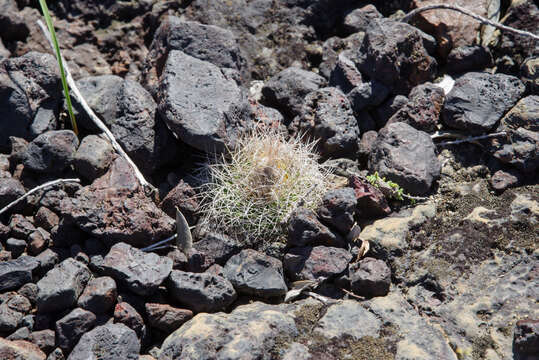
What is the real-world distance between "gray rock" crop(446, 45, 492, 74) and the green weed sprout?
161 centimetres

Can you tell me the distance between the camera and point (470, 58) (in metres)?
4.34

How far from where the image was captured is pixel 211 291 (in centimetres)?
319

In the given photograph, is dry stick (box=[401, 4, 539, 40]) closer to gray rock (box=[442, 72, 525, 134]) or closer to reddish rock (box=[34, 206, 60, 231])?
gray rock (box=[442, 72, 525, 134])

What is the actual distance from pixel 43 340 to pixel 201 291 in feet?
3.32

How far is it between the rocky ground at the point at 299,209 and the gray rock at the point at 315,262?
0.02 metres

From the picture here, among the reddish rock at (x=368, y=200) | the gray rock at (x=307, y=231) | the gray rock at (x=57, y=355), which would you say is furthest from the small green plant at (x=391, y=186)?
the gray rock at (x=57, y=355)

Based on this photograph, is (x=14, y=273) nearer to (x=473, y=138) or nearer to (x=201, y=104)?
(x=201, y=104)

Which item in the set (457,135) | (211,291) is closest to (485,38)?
(457,135)

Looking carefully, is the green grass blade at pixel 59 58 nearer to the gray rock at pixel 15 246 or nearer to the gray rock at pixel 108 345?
the gray rock at pixel 15 246

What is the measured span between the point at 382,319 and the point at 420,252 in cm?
65

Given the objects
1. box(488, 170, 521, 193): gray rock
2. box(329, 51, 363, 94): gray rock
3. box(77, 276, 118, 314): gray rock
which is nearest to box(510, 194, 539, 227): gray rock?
box(488, 170, 521, 193): gray rock

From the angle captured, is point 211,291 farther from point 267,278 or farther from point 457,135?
point 457,135

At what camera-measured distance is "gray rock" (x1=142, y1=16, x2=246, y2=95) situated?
4.16 m

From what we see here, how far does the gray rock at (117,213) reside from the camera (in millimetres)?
→ 3355
